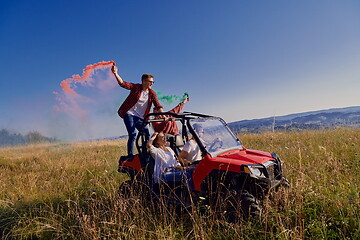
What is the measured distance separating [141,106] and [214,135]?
86.0 inches

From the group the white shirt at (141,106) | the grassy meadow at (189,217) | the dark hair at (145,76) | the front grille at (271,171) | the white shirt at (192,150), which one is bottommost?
the grassy meadow at (189,217)

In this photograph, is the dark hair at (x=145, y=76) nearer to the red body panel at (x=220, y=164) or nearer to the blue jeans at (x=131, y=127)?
the blue jeans at (x=131, y=127)

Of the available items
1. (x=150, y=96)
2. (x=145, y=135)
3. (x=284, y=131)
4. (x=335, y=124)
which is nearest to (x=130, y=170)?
(x=145, y=135)

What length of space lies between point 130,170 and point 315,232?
10.7 feet

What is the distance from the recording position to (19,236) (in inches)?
138

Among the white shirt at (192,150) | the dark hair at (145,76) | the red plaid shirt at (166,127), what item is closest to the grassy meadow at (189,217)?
the white shirt at (192,150)

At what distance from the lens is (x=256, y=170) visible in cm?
322

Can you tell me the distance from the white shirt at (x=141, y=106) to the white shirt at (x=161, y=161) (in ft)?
4.95

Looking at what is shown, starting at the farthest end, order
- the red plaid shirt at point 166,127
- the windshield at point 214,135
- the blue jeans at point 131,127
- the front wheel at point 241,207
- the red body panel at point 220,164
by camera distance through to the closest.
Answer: the blue jeans at point 131,127, the red plaid shirt at point 166,127, the windshield at point 214,135, the red body panel at point 220,164, the front wheel at point 241,207

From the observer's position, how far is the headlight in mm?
3008

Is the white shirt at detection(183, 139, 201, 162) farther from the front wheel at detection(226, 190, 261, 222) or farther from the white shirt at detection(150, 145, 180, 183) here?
the front wheel at detection(226, 190, 261, 222)

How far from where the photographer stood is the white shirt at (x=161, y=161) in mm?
3936

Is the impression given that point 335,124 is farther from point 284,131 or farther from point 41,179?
point 41,179

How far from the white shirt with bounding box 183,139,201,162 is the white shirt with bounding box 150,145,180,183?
0.27 metres
